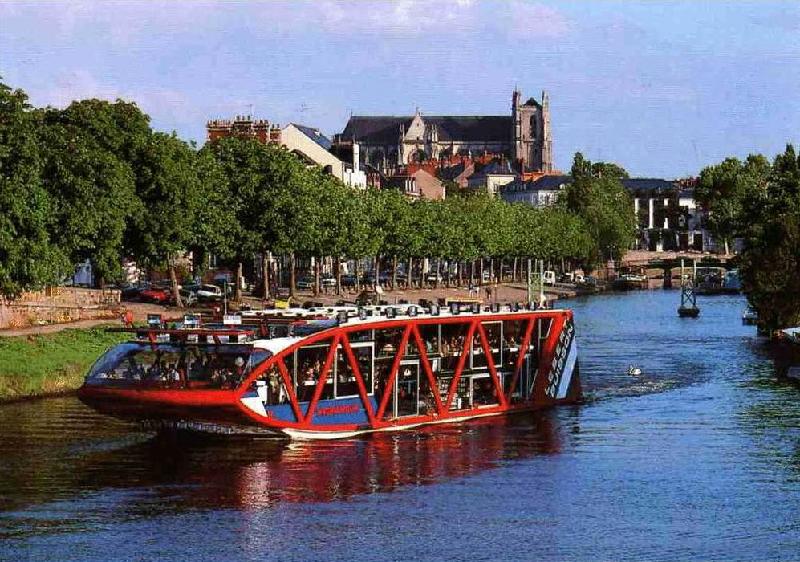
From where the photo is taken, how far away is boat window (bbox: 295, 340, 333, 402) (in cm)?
6475

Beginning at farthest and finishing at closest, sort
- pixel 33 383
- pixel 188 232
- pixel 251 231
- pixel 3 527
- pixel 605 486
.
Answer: pixel 251 231, pixel 188 232, pixel 33 383, pixel 605 486, pixel 3 527

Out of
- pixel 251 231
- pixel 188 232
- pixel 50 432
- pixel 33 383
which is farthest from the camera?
pixel 251 231

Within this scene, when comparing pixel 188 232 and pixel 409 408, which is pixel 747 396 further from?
pixel 188 232

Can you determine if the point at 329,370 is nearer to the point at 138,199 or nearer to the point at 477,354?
the point at 477,354

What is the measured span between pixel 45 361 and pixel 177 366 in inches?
947

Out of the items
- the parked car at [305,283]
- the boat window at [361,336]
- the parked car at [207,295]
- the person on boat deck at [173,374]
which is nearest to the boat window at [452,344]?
the boat window at [361,336]

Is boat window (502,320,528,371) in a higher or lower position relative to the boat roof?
lower

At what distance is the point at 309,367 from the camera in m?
65.1

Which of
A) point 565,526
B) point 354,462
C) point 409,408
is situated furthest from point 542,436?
point 565,526

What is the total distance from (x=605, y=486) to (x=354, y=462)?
874 centimetres

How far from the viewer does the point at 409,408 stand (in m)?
70.9

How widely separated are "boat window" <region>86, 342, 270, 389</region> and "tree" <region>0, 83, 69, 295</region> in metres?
23.4

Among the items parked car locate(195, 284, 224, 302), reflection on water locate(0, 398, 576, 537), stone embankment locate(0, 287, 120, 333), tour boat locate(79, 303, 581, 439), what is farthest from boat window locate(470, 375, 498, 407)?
parked car locate(195, 284, 224, 302)

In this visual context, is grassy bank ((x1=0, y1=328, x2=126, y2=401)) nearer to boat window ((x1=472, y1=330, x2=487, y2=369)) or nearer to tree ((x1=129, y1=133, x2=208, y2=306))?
boat window ((x1=472, y1=330, x2=487, y2=369))
